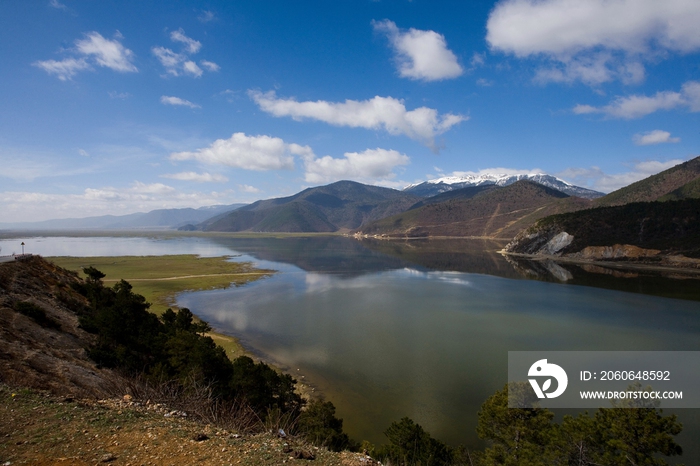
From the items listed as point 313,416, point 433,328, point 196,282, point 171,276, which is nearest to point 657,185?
point 433,328

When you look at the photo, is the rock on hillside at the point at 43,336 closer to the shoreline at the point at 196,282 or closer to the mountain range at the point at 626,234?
the shoreline at the point at 196,282

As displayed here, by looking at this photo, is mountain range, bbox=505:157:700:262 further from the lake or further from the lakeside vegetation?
the lakeside vegetation

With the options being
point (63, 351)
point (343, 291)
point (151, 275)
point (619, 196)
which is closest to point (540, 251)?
point (343, 291)

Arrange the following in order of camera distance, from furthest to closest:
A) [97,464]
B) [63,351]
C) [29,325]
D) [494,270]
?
[494,270] < [29,325] < [63,351] < [97,464]

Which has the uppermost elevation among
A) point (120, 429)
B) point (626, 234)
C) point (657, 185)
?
point (657, 185)

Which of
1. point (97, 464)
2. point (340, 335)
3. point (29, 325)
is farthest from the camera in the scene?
point (340, 335)

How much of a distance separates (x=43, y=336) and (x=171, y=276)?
164 feet

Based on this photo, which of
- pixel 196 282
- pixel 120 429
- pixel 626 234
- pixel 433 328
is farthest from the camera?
pixel 626 234

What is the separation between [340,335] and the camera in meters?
29.9

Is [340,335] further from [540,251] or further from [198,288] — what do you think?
[540,251]

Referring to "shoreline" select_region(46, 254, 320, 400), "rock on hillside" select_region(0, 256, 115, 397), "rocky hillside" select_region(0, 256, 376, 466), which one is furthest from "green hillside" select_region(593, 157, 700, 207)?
"rock on hillside" select_region(0, 256, 115, 397)

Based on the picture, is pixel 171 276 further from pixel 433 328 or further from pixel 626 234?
pixel 626 234

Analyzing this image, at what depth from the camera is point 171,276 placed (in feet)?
206

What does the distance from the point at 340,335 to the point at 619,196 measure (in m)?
176
